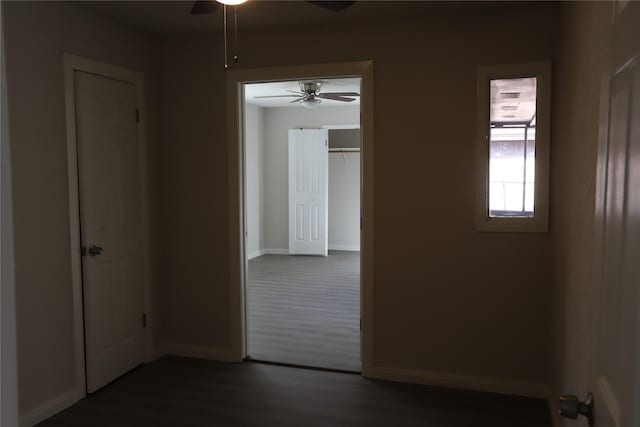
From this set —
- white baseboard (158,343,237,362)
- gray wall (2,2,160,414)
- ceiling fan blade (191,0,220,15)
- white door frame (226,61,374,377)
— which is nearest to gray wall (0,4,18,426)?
ceiling fan blade (191,0,220,15)

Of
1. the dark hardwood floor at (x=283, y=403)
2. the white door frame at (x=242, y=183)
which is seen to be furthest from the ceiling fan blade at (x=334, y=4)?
the dark hardwood floor at (x=283, y=403)

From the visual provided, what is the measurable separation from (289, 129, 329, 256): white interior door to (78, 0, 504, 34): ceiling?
15.6 ft

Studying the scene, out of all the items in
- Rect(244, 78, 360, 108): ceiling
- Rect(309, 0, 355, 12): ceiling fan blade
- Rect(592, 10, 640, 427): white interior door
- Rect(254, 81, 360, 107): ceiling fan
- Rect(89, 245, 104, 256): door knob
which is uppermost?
Rect(244, 78, 360, 108): ceiling

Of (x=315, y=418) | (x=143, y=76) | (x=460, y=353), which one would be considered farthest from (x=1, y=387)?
(x=143, y=76)

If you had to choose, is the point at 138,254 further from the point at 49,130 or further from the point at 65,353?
the point at 49,130

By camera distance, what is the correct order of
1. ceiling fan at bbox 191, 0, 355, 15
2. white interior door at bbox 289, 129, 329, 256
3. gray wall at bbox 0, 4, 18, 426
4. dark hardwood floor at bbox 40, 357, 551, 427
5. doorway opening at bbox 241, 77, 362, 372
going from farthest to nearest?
white interior door at bbox 289, 129, 329, 256, doorway opening at bbox 241, 77, 362, 372, dark hardwood floor at bbox 40, 357, 551, 427, ceiling fan at bbox 191, 0, 355, 15, gray wall at bbox 0, 4, 18, 426

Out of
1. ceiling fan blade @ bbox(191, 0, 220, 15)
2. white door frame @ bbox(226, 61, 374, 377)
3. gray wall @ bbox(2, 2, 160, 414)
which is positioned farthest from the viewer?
white door frame @ bbox(226, 61, 374, 377)

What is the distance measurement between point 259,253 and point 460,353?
18.4 feet

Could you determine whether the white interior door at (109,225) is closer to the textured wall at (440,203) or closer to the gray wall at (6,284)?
the textured wall at (440,203)

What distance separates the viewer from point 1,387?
0.71m

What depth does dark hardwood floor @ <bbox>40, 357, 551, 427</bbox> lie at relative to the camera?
295 centimetres

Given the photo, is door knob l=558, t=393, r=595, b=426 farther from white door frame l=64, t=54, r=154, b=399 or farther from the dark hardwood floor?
white door frame l=64, t=54, r=154, b=399

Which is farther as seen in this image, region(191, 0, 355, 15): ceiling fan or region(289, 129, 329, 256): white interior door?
region(289, 129, 329, 256): white interior door

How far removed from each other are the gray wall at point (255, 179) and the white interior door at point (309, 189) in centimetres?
55
